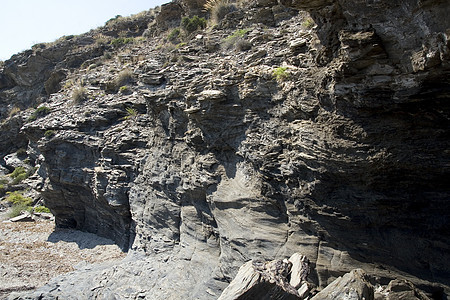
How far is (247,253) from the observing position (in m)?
9.72

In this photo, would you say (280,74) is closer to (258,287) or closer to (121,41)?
(258,287)

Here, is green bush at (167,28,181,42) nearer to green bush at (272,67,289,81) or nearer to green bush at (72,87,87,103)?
green bush at (72,87,87,103)

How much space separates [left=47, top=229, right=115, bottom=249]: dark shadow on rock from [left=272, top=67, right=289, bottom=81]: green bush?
1339 centimetres

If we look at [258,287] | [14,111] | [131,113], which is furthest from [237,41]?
[14,111]

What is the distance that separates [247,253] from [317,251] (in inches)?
88.1

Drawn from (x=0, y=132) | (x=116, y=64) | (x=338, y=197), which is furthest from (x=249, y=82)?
(x=0, y=132)

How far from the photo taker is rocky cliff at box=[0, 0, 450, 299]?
607 centimetres

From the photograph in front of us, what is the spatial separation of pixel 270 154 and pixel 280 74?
2.22m

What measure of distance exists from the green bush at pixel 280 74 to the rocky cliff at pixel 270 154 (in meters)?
0.04

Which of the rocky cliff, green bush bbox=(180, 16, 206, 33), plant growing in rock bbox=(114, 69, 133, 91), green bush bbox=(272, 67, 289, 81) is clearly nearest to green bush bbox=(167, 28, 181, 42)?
the rocky cliff

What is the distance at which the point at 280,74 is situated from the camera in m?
9.02

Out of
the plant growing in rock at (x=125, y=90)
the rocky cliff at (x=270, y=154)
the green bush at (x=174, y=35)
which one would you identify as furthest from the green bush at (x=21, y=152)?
the green bush at (x=174, y=35)

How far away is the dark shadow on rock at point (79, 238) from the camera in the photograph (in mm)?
18078

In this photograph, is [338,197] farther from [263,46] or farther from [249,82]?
[263,46]
